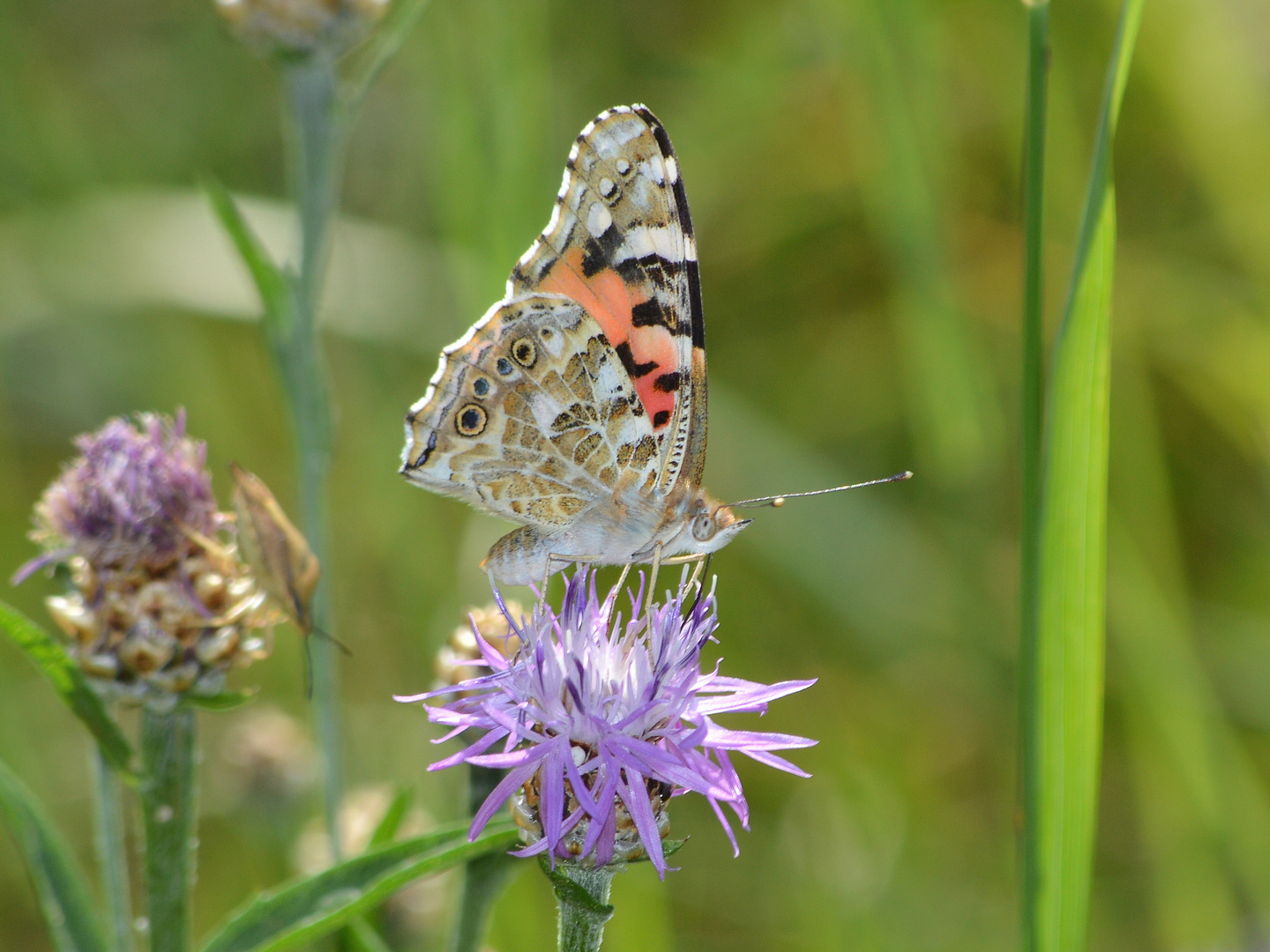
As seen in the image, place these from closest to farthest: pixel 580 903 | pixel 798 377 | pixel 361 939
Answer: pixel 580 903
pixel 361 939
pixel 798 377

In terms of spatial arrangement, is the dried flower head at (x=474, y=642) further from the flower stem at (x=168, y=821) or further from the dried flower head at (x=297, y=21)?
the dried flower head at (x=297, y=21)

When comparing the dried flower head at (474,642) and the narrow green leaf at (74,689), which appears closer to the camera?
the narrow green leaf at (74,689)

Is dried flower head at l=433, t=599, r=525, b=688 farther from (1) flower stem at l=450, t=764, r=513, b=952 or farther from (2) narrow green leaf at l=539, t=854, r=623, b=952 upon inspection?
(2) narrow green leaf at l=539, t=854, r=623, b=952

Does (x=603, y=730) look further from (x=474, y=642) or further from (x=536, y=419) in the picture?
(x=536, y=419)

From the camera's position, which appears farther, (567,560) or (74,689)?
(567,560)

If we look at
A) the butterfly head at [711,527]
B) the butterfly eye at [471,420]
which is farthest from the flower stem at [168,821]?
the butterfly head at [711,527]

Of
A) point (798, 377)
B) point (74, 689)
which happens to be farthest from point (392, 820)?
point (798, 377)

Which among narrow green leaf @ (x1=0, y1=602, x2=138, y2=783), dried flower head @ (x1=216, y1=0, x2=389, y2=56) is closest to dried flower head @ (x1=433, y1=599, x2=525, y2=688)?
narrow green leaf @ (x1=0, y1=602, x2=138, y2=783)

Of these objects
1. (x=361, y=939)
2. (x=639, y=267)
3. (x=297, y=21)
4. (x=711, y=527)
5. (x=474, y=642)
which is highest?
(x=297, y=21)
